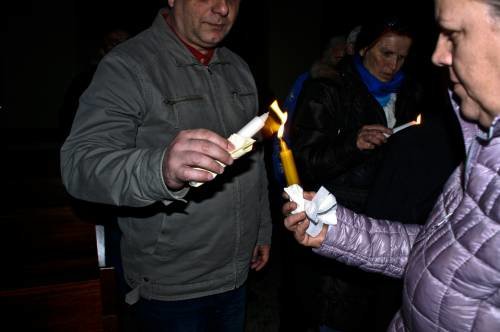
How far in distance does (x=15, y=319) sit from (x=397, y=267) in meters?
1.74

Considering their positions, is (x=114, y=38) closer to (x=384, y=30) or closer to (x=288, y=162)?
(x=384, y=30)

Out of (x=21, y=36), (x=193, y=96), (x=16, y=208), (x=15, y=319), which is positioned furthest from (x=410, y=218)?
(x=21, y=36)

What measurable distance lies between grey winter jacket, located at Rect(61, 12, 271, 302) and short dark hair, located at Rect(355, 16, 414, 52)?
1035 mm

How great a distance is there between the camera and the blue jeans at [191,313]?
2.17 meters

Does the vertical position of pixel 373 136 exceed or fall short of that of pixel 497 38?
it falls short

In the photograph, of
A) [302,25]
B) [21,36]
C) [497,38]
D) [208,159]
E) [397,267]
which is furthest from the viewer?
[302,25]

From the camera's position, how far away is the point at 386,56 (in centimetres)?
277

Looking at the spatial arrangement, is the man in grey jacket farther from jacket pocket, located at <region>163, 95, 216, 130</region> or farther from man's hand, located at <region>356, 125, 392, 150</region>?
man's hand, located at <region>356, 125, 392, 150</region>

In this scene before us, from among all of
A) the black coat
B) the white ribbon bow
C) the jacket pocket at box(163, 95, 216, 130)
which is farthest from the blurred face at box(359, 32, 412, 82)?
the white ribbon bow

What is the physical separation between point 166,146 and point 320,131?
47.4 inches

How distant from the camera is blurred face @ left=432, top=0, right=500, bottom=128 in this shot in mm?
1135

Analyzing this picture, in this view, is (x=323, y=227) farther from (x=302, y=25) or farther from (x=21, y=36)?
(x=21, y=36)

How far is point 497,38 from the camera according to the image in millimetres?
1130

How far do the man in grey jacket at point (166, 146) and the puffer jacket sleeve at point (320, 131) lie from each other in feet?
1.23
